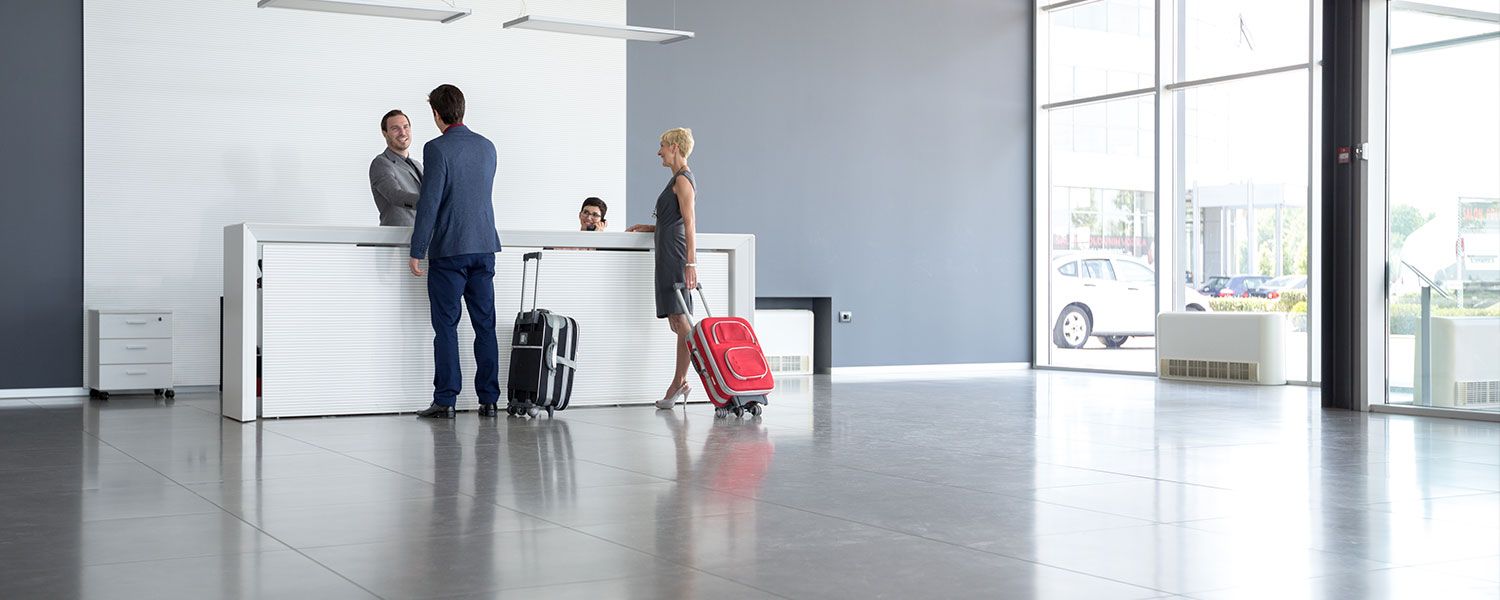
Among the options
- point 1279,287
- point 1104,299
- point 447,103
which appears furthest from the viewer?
point 1104,299

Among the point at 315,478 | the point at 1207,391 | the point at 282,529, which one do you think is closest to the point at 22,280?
the point at 315,478

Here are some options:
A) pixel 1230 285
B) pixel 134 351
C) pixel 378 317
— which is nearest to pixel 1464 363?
pixel 1230 285

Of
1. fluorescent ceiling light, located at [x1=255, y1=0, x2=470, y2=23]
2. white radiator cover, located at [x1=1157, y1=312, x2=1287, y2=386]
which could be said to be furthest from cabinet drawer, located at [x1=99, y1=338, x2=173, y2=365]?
white radiator cover, located at [x1=1157, y1=312, x2=1287, y2=386]

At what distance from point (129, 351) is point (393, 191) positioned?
7.33 feet

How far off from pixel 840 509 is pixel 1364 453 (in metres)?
2.45

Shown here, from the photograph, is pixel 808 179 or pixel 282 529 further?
pixel 808 179

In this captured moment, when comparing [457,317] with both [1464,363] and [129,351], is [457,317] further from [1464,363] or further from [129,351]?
[1464,363]

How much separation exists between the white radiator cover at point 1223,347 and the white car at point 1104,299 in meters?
0.57

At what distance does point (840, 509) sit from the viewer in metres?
3.63

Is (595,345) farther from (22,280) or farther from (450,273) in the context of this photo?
(22,280)

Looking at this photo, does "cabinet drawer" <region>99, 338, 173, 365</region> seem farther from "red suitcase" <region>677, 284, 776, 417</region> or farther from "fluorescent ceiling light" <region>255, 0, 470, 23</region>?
"red suitcase" <region>677, 284, 776, 417</region>

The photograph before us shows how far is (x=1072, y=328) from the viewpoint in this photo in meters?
11.5

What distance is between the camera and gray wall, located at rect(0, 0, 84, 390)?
804cm

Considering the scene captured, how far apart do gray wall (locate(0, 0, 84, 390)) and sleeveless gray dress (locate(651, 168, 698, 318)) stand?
3736 mm
